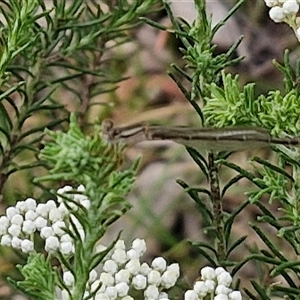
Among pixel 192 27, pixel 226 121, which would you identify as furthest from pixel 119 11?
pixel 226 121

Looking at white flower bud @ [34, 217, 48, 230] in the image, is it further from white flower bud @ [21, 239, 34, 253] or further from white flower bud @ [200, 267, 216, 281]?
white flower bud @ [200, 267, 216, 281]

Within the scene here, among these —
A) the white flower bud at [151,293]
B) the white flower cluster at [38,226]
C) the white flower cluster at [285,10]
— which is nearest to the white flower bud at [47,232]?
the white flower cluster at [38,226]

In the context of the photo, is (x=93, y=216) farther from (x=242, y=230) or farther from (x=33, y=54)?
(x=242, y=230)

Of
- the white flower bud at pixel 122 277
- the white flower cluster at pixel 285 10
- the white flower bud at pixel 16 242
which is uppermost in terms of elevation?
the white flower cluster at pixel 285 10

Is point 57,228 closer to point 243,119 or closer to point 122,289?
point 122,289

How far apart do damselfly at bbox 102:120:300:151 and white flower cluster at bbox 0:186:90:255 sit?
12 centimetres

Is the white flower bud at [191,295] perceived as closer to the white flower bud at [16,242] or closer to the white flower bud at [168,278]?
the white flower bud at [168,278]

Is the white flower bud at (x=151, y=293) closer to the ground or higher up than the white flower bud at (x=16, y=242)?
closer to the ground

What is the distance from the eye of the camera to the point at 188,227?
84.0 inches

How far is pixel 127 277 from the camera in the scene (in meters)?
0.68

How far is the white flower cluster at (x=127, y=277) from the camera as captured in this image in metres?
0.66

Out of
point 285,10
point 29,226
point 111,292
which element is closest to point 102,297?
point 111,292

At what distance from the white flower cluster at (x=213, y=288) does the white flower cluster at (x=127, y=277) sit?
0.02 meters

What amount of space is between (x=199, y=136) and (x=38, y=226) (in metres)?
0.19
